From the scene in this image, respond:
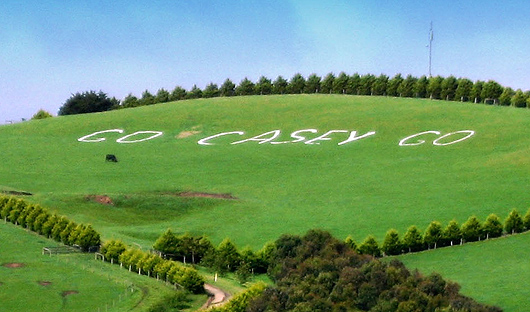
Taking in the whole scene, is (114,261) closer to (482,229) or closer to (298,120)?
(482,229)

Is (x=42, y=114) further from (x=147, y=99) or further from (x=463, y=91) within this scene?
(x=463, y=91)

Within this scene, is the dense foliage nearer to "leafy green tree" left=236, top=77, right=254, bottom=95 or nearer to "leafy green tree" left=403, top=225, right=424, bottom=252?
"leafy green tree" left=403, top=225, right=424, bottom=252

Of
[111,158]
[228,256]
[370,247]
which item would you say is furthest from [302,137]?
[228,256]

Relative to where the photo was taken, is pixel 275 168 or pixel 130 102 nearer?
pixel 275 168

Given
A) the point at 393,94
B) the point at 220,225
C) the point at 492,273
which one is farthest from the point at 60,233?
the point at 393,94

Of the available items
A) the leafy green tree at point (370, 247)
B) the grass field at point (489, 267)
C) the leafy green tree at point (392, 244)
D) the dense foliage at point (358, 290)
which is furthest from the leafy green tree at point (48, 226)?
the dense foliage at point (358, 290)

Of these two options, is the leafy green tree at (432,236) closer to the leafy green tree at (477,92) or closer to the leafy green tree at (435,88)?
the leafy green tree at (477,92)
